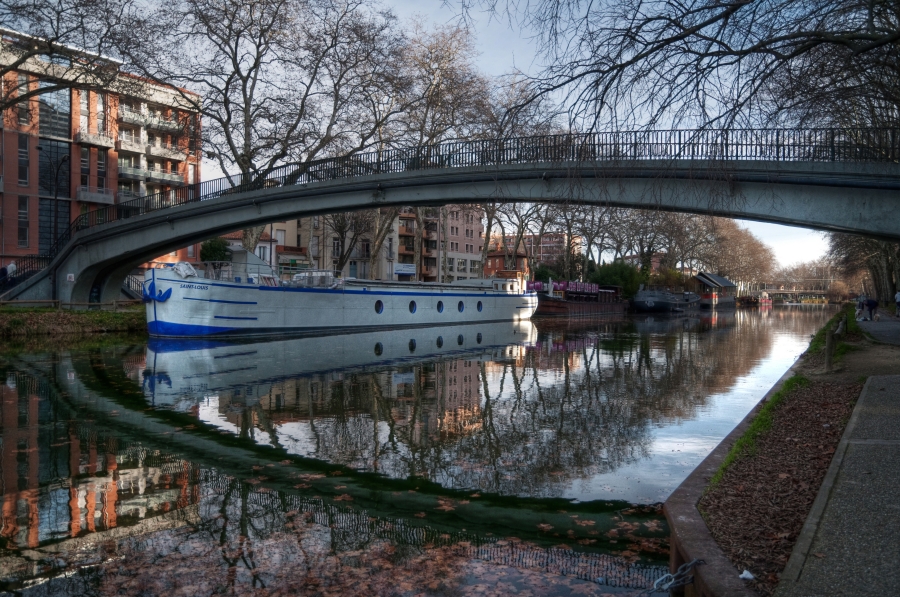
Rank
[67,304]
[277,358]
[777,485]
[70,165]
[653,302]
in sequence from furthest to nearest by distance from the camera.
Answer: [653,302] → [70,165] → [67,304] → [277,358] → [777,485]

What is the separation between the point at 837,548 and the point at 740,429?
4781 mm

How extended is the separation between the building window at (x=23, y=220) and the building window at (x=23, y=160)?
1103 mm

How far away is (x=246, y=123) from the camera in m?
31.5

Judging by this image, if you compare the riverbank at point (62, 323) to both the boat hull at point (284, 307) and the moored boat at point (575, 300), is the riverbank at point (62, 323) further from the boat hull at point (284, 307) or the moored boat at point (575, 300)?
the moored boat at point (575, 300)

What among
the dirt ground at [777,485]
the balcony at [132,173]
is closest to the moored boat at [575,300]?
the balcony at [132,173]

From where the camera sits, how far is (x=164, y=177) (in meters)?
58.6

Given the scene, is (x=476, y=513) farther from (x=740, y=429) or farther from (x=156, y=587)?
(x=740, y=429)

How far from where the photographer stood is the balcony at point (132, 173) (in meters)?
56.2

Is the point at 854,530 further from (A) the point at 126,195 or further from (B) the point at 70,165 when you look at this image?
(A) the point at 126,195

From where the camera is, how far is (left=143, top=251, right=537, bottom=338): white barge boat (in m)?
26.1

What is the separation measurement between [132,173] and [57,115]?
7.84 meters

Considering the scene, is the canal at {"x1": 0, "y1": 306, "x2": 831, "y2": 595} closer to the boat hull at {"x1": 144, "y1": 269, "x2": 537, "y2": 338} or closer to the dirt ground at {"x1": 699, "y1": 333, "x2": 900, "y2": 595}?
the dirt ground at {"x1": 699, "y1": 333, "x2": 900, "y2": 595}

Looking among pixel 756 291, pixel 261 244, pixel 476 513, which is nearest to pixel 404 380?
pixel 476 513

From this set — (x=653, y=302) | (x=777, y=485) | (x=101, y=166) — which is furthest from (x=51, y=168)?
(x=777, y=485)
